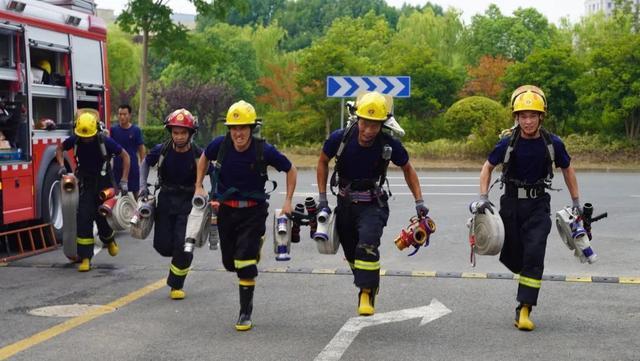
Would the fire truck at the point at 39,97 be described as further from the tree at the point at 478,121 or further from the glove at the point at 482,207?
the tree at the point at 478,121

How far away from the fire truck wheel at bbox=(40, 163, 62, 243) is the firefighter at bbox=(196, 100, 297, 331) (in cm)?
483

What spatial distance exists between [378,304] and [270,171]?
63.7ft

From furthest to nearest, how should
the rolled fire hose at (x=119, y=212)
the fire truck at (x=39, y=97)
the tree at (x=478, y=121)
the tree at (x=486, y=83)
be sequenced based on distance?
the tree at (x=486, y=83)
the tree at (x=478, y=121)
the fire truck at (x=39, y=97)
the rolled fire hose at (x=119, y=212)

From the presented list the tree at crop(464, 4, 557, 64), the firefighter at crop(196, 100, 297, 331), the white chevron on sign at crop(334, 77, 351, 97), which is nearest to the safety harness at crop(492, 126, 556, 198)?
the firefighter at crop(196, 100, 297, 331)

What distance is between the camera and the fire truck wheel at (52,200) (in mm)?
11945

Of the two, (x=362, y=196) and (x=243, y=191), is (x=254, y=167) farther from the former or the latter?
(x=362, y=196)

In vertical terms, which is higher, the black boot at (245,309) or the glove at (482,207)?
the glove at (482,207)

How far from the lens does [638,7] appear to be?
40.8 m

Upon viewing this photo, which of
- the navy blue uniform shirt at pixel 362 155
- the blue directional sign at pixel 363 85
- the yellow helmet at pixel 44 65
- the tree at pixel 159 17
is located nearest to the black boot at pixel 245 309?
the navy blue uniform shirt at pixel 362 155

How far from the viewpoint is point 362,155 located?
7.46 metres

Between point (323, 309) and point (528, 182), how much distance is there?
6.45 ft

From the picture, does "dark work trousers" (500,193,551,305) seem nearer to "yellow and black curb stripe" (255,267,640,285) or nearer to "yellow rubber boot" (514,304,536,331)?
"yellow rubber boot" (514,304,536,331)

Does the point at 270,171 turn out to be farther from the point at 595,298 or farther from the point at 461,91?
the point at 595,298

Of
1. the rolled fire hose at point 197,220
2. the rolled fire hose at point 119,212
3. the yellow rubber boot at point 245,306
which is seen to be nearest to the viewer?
the yellow rubber boot at point 245,306
